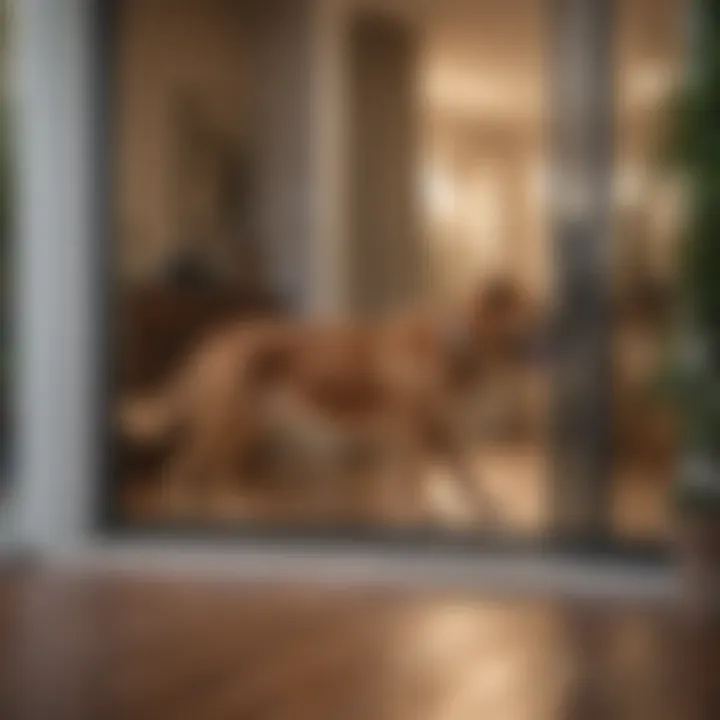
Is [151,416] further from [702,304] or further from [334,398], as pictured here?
[702,304]

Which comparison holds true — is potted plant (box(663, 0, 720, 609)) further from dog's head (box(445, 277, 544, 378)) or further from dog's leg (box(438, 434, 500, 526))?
dog's leg (box(438, 434, 500, 526))

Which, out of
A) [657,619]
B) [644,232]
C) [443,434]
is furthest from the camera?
[443,434]

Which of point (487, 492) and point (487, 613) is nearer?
point (487, 613)

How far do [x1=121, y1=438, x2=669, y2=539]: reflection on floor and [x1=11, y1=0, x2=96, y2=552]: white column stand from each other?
22 cm

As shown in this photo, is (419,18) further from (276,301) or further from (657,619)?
(657,619)

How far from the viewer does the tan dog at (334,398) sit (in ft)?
13.3

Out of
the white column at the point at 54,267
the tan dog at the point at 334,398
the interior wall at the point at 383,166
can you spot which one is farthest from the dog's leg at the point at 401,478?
the white column at the point at 54,267

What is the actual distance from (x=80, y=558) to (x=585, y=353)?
140 cm

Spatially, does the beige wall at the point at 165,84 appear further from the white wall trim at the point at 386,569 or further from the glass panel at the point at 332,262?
the white wall trim at the point at 386,569

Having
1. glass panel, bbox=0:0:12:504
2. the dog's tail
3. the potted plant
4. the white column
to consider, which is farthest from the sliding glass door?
the potted plant

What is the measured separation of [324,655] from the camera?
115 inches

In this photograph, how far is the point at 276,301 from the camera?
163 inches

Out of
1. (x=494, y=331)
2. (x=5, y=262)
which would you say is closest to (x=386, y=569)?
(x=494, y=331)

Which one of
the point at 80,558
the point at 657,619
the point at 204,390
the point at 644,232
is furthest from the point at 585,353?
the point at 80,558
